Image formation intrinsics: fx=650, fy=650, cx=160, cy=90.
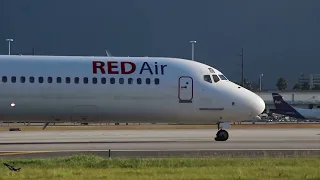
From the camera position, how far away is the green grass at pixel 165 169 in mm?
15109

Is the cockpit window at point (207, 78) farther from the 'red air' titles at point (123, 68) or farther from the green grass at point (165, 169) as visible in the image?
the green grass at point (165, 169)

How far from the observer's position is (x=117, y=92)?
29109 mm

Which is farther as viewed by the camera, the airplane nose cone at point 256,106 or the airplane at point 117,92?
the airplane nose cone at point 256,106

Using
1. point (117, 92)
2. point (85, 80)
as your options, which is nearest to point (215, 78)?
point (117, 92)

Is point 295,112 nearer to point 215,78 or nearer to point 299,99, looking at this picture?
point 299,99

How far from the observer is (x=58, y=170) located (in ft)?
53.6

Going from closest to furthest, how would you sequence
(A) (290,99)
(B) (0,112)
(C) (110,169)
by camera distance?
(C) (110,169) → (B) (0,112) → (A) (290,99)

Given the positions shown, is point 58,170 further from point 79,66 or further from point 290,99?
point 290,99

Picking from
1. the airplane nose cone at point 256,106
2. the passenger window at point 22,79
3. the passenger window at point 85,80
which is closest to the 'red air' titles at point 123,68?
the passenger window at point 85,80

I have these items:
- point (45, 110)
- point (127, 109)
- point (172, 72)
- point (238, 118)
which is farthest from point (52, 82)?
point (238, 118)

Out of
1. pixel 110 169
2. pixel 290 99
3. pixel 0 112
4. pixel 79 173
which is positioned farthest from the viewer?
pixel 290 99

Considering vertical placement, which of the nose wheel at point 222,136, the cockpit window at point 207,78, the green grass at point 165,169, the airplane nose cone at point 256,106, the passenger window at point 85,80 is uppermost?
the cockpit window at point 207,78

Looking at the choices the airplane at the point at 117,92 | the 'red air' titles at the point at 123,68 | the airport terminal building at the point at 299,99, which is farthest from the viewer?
the airport terminal building at the point at 299,99

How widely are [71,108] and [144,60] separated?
4.10 meters
